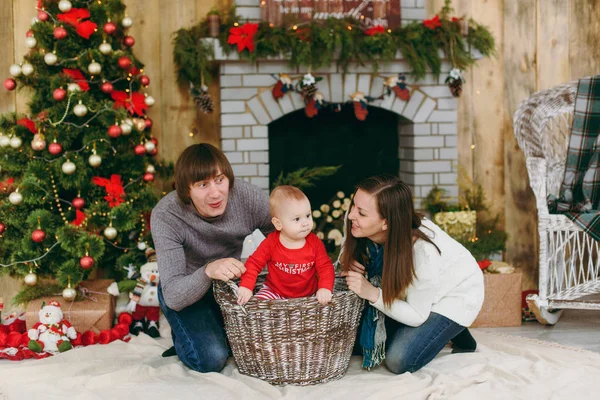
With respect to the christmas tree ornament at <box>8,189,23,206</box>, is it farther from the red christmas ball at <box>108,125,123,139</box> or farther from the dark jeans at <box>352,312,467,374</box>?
the dark jeans at <box>352,312,467,374</box>

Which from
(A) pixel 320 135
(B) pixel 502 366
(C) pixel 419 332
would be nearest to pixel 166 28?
(A) pixel 320 135

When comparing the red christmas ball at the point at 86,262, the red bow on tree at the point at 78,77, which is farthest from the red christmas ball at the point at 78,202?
the red bow on tree at the point at 78,77

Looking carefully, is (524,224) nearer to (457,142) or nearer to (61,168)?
(457,142)

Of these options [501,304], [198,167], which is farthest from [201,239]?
[501,304]

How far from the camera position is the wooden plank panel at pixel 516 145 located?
4.10 meters

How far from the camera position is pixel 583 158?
128 inches

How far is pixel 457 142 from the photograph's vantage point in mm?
4020

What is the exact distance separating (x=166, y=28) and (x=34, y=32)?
781mm

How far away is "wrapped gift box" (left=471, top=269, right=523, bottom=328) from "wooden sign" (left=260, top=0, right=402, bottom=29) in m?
1.49

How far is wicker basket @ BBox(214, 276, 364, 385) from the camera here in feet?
7.18

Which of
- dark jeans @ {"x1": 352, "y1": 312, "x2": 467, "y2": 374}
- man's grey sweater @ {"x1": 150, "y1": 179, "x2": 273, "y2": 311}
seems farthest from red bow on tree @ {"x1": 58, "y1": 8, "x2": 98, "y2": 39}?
dark jeans @ {"x1": 352, "y1": 312, "x2": 467, "y2": 374}

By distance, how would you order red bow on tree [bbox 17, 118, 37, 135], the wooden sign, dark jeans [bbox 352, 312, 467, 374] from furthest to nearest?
the wooden sign, red bow on tree [bbox 17, 118, 37, 135], dark jeans [bbox 352, 312, 467, 374]

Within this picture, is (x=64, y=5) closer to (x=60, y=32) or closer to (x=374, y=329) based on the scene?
(x=60, y=32)

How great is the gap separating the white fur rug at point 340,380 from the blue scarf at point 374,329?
0.06 metres
